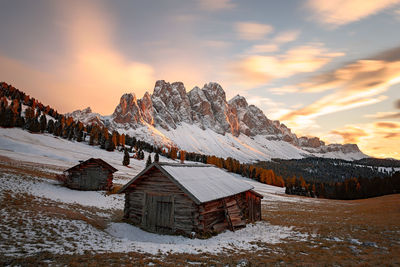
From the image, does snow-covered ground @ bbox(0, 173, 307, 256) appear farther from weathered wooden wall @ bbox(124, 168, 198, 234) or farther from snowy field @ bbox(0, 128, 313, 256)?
weathered wooden wall @ bbox(124, 168, 198, 234)

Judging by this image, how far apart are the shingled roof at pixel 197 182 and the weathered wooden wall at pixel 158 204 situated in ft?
2.53

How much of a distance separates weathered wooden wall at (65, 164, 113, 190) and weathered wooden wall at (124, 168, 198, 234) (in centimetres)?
1904

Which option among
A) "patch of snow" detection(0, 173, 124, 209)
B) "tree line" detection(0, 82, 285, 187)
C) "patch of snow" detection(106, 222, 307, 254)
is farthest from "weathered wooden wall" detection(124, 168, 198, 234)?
"tree line" detection(0, 82, 285, 187)

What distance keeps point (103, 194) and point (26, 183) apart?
9.88 metres

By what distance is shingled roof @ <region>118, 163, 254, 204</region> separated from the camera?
1875cm

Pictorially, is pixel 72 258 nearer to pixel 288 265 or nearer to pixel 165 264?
pixel 165 264

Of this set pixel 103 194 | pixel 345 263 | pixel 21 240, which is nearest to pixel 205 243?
pixel 345 263

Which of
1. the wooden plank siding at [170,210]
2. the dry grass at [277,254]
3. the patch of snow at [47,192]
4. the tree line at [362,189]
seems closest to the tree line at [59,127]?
the tree line at [362,189]

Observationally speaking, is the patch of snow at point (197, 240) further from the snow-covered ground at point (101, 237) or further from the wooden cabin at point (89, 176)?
the wooden cabin at point (89, 176)

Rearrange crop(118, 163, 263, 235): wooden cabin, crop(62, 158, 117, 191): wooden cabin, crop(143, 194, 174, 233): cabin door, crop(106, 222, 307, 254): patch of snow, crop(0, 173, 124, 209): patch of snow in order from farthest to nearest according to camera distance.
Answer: crop(62, 158, 117, 191): wooden cabin, crop(0, 173, 124, 209): patch of snow, crop(143, 194, 174, 233): cabin door, crop(118, 163, 263, 235): wooden cabin, crop(106, 222, 307, 254): patch of snow

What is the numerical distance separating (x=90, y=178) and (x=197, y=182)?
81.2 feet

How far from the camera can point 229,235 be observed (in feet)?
64.4

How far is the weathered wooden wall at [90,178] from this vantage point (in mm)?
36875

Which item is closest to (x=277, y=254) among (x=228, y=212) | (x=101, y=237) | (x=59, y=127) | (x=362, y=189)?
(x=228, y=212)
